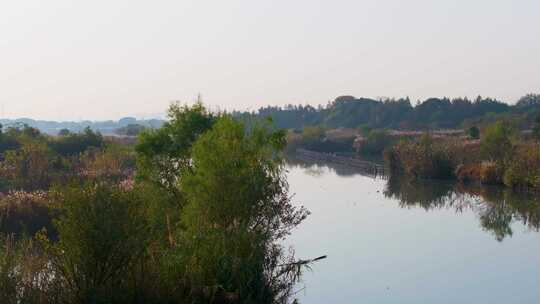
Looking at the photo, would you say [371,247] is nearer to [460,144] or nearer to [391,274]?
[391,274]

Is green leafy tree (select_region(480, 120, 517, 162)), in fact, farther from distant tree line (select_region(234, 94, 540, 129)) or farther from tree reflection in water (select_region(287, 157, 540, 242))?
distant tree line (select_region(234, 94, 540, 129))

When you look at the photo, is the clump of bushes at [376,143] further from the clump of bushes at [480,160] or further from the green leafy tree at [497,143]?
the green leafy tree at [497,143]

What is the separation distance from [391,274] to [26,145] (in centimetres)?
2155

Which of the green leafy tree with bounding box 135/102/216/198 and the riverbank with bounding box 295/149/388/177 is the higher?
the green leafy tree with bounding box 135/102/216/198

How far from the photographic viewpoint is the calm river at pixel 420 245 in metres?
18.1

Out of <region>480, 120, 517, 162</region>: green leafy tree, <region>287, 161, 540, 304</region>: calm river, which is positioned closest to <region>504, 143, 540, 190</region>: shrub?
<region>287, 161, 540, 304</region>: calm river

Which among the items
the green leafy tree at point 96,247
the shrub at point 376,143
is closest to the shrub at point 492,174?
the shrub at point 376,143

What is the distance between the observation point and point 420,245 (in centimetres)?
2442

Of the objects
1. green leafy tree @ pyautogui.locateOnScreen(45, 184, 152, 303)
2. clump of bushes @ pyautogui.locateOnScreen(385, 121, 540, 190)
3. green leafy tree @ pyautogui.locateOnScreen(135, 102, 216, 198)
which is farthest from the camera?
clump of bushes @ pyautogui.locateOnScreen(385, 121, 540, 190)

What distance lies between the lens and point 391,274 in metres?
20.0

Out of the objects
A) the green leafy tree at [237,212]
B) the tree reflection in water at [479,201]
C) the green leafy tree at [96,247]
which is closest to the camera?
the green leafy tree at [96,247]

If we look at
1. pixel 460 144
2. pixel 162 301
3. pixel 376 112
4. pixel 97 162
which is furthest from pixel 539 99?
pixel 162 301

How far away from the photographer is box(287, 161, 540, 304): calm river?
18109 millimetres

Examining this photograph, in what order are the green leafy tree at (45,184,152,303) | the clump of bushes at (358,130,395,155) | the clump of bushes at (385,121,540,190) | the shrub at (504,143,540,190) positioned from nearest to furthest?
the green leafy tree at (45,184,152,303), the shrub at (504,143,540,190), the clump of bushes at (385,121,540,190), the clump of bushes at (358,130,395,155)
